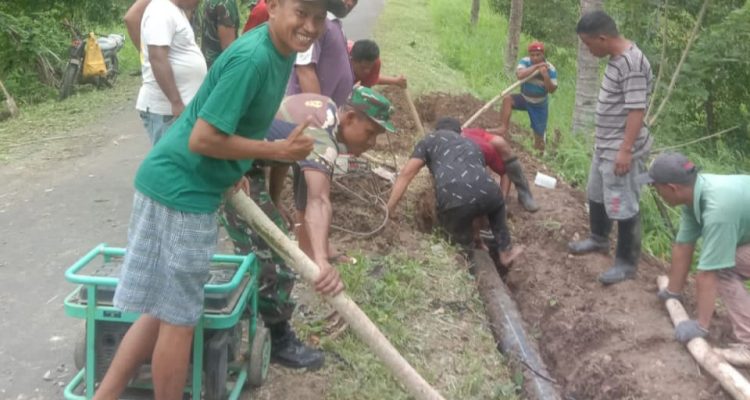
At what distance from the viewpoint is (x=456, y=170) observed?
229 inches

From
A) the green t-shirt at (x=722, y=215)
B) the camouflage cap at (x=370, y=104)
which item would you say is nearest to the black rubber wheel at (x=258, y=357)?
the camouflage cap at (x=370, y=104)

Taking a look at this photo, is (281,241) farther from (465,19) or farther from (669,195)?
(465,19)

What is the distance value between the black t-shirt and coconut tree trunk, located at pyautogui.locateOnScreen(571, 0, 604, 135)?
10.2 feet

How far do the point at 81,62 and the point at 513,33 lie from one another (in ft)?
25.5

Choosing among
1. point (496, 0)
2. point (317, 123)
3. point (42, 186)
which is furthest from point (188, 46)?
point (496, 0)

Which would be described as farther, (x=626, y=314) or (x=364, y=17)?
(x=364, y=17)

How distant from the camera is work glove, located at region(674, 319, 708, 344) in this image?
4.23 m

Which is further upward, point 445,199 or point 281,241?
point 281,241

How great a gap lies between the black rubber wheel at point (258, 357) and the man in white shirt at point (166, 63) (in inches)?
66.1

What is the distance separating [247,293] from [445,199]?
117 inches

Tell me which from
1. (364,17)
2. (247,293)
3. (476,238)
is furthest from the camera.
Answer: (364,17)

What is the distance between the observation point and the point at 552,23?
16844 millimetres

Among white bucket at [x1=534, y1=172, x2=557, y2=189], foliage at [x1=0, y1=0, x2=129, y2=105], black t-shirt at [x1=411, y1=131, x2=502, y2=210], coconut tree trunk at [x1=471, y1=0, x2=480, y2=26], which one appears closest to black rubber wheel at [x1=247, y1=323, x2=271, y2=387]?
black t-shirt at [x1=411, y1=131, x2=502, y2=210]

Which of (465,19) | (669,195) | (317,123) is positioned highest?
(317,123)
